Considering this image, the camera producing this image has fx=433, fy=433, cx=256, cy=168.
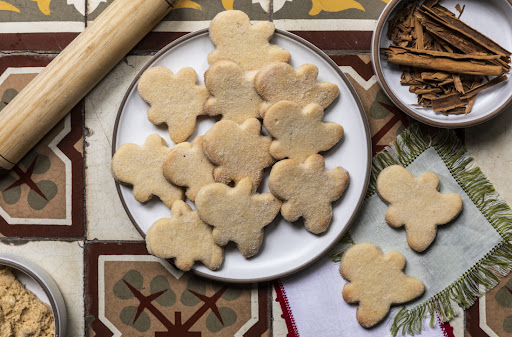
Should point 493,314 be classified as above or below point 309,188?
below

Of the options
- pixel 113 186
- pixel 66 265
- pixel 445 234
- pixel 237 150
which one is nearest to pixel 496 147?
pixel 445 234

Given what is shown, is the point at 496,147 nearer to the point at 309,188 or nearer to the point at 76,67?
the point at 309,188

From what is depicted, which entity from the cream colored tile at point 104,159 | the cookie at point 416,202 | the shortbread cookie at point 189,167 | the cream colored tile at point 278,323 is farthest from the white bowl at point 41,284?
the cookie at point 416,202

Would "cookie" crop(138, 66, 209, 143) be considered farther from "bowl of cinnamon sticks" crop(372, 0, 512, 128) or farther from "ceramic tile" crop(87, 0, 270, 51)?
"bowl of cinnamon sticks" crop(372, 0, 512, 128)

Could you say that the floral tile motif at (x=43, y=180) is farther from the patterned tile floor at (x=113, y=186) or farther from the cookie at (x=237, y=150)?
the cookie at (x=237, y=150)

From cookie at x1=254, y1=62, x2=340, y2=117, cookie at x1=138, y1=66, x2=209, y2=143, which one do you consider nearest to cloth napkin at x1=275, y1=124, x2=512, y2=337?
cookie at x1=254, y1=62, x2=340, y2=117

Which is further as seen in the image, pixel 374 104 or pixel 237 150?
pixel 374 104
